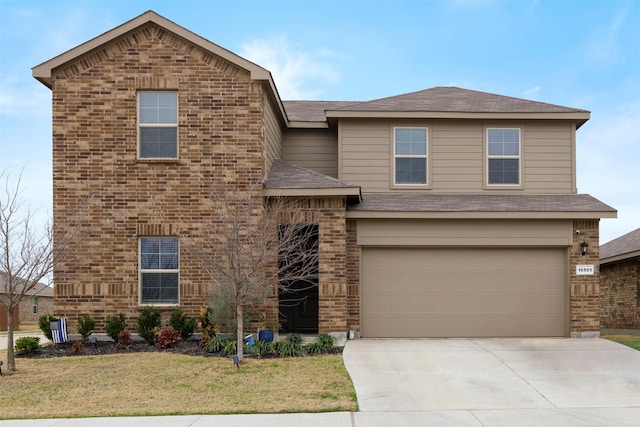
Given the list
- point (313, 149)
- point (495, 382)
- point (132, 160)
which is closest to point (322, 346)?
point (495, 382)

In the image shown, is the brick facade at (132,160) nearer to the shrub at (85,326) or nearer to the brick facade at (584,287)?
the shrub at (85,326)

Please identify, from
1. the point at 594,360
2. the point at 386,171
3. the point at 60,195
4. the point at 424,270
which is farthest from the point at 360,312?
the point at 60,195

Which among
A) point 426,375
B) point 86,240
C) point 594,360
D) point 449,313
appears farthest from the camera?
point 449,313

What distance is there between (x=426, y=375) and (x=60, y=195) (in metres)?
9.03

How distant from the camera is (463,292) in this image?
49.4 feet

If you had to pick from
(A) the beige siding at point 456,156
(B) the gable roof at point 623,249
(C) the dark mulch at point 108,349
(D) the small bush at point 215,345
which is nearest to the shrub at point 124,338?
(C) the dark mulch at point 108,349

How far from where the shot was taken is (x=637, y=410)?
8883 millimetres

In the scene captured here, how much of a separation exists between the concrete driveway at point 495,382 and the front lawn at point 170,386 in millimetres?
649

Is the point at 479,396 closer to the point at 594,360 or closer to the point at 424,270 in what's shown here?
the point at 594,360

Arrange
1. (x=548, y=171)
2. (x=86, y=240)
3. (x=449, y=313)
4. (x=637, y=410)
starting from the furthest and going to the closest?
1. (x=548, y=171)
2. (x=449, y=313)
3. (x=86, y=240)
4. (x=637, y=410)

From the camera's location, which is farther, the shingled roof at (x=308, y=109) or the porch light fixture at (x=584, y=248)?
the shingled roof at (x=308, y=109)

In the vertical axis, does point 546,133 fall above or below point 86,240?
above

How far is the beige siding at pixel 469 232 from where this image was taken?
49.0 feet

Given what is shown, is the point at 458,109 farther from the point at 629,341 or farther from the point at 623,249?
the point at 623,249
